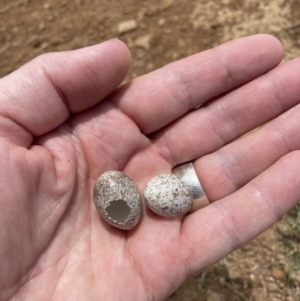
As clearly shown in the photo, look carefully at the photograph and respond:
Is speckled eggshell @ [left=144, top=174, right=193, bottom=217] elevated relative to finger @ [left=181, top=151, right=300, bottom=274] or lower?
elevated

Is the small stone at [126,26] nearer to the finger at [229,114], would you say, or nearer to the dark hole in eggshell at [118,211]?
the finger at [229,114]

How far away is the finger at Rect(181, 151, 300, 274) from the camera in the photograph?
2264 millimetres

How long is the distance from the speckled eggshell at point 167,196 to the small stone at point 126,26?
178 cm

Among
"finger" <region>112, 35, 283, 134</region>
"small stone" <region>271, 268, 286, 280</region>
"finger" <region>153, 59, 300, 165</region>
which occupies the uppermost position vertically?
"finger" <region>112, 35, 283, 134</region>

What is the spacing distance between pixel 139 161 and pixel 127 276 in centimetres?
63

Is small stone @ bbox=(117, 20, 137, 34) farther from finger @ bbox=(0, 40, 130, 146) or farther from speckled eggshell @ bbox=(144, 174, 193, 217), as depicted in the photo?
speckled eggshell @ bbox=(144, 174, 193, 217)

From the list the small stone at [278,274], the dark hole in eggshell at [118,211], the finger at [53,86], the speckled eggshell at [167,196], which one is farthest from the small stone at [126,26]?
the small stone at [278,274]

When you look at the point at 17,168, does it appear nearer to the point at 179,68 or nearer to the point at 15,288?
the point at 15,288

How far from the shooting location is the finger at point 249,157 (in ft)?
8.20

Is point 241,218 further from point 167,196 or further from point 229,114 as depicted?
point 229,114

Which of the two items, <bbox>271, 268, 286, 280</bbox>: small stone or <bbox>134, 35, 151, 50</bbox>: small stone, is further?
<bbox>134, 35, 151, 50</bbox>: small stone

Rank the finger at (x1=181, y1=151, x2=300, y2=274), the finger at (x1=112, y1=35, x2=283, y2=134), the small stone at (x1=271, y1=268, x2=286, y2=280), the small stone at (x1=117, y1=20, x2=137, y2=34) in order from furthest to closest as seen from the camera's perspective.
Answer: the small stone at (x1=117, y1=20, x2=137, y2=34), the small stone at (x1=271, y1=268, x2=286, y2=280), the finger at (x1=112, y1=35, x2=283, y2=134), the finger at (x1=181, y1=151, x2=300, y2=274)

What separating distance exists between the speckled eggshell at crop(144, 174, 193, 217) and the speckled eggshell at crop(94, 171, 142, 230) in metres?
0.08

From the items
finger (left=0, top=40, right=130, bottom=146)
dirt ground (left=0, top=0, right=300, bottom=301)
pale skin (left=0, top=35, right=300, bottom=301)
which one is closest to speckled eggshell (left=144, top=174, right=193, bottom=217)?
pale skin (left=0, top=35, right=300, bottom=301)
